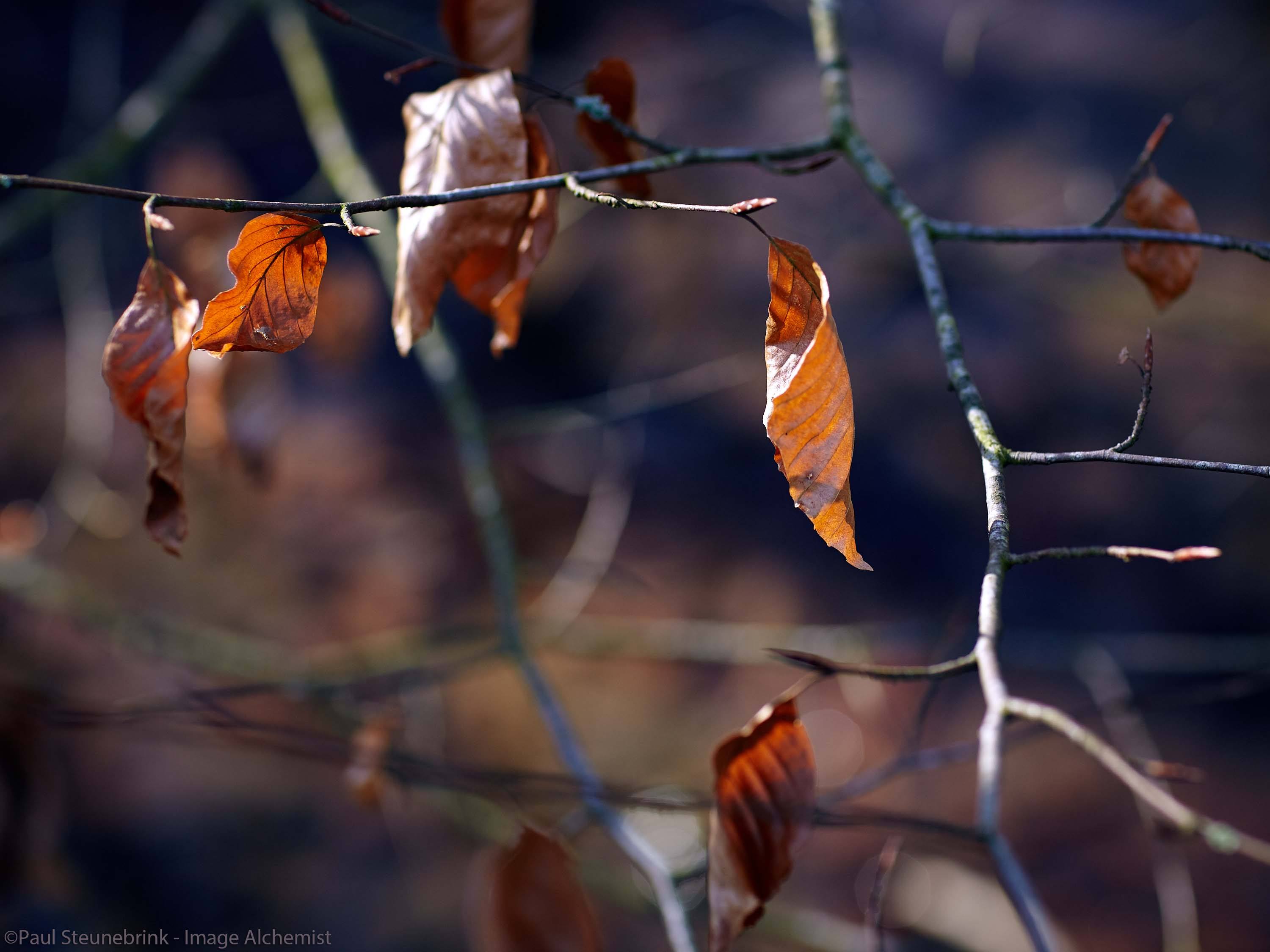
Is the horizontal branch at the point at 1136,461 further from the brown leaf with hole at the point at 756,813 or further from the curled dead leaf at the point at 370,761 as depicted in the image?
the curled dead leaf at the point at 370,761

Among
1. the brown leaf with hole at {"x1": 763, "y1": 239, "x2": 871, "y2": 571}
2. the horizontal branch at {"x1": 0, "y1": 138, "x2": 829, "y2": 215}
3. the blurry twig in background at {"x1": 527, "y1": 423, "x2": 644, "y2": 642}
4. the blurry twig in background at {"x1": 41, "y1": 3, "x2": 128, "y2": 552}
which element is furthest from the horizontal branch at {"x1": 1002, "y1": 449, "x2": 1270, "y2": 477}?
the blurry twig in background at {"x1": 41, "y1": 3, "x2": 128, "y2": 552}

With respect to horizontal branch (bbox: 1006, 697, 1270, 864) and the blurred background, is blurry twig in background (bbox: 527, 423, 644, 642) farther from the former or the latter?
horizontal branch (bbox: 1006, 697, 1270, 864)

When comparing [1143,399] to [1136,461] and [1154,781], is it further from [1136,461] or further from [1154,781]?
[1154,781]

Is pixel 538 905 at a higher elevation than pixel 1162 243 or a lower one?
lower

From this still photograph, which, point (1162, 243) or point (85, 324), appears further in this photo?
point (85, 324)

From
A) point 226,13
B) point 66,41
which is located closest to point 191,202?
point 226,13

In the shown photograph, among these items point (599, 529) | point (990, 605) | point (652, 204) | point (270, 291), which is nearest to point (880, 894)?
point (990, 605)
